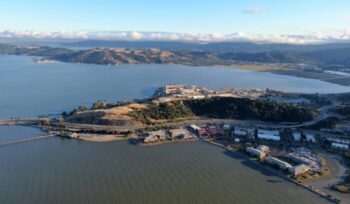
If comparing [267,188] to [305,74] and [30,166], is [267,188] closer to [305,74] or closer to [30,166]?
[30,166]

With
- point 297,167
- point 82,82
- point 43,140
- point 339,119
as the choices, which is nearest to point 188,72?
point 82,82

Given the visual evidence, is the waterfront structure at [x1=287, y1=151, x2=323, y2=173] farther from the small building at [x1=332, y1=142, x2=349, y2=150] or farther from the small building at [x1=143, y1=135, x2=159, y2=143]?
the small building at [x1=143, y1=135, x2=159, y2=143]

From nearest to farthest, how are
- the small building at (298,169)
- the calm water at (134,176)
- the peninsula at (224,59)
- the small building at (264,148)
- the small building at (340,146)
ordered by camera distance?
1. the calm water at (134,176)
2. the small building at (298,169)
3. the small building at (264,148)
4. the small building at (340,146)
5. the peninsula at (224,59)

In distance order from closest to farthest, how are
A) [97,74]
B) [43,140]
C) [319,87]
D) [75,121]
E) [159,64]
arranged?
1. [43,140]
2. [75,121]
3. [319,87]
4. [97,74]
5. [159,64]

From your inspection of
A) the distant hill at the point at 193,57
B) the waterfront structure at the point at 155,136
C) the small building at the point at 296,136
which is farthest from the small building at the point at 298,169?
the distant hill at the point at 193,57

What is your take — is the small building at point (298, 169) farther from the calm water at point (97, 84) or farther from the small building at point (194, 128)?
the calm water at point (97, 84)
